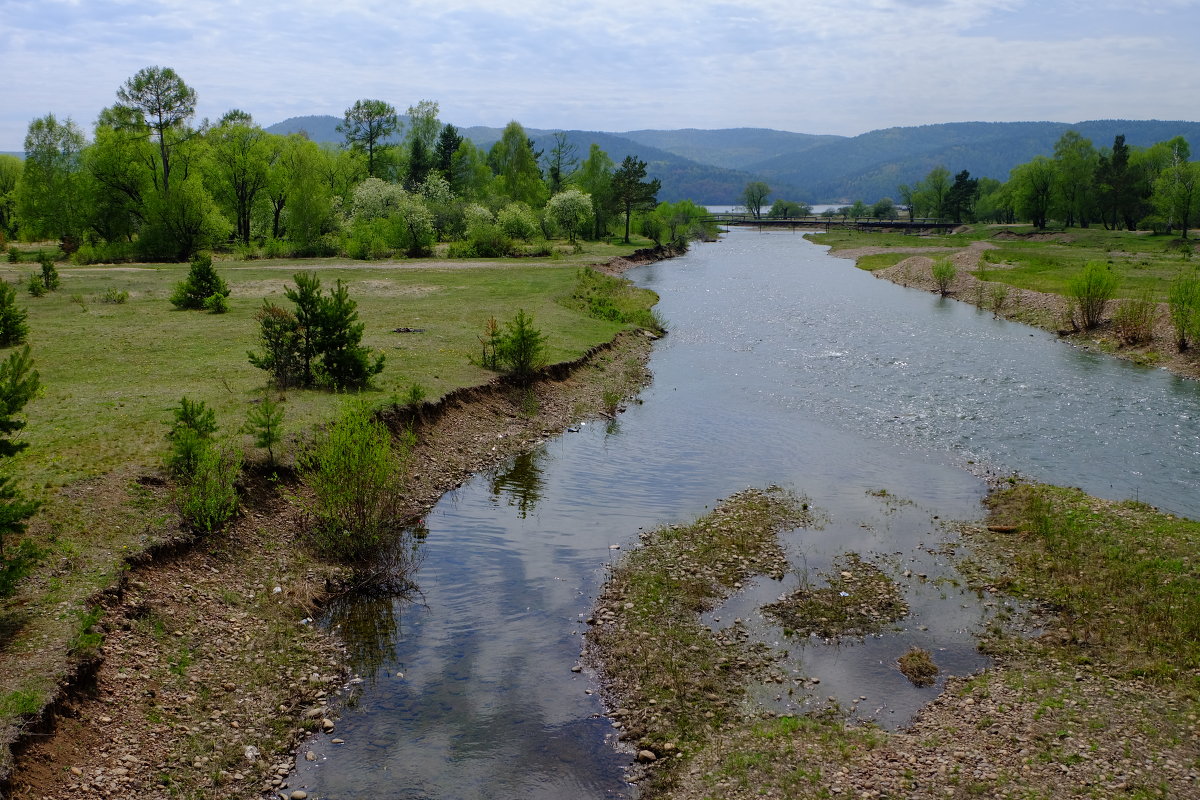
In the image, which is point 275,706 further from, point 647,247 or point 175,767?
point 647,247

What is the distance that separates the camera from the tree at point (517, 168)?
372ft

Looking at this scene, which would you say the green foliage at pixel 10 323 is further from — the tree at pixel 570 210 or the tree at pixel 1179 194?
the tree at pixel 1179 194

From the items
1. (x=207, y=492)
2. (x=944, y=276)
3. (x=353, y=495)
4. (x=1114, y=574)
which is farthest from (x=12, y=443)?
(x=944, y=276)

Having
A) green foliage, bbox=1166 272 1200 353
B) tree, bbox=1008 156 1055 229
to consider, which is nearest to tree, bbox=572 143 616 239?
tree, bbox=1008 156 1055 229

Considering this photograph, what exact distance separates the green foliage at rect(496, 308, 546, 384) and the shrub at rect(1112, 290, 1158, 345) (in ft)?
105

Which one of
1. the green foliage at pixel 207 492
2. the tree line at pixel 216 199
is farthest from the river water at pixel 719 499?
the tree line at pixel 216 199

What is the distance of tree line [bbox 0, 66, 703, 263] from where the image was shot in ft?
234

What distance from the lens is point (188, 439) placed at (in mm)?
16734

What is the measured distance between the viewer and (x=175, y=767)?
10.4 m

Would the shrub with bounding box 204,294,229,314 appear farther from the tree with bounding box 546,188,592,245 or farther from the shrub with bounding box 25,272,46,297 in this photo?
the tree with bounding box 546,188,592,245

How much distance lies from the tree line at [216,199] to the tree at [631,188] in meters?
9.69

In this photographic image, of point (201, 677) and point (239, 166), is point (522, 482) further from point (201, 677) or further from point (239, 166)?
point (239, 166)

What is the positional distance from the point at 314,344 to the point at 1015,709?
2124cm

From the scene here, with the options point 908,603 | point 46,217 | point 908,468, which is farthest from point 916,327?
point 46,217
